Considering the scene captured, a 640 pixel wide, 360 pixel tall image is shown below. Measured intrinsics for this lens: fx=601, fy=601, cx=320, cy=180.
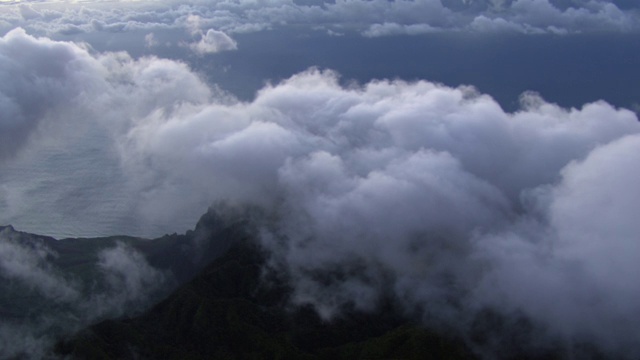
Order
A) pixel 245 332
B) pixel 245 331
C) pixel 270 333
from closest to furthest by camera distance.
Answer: pixel 245 332 < pixel 245 331 < pixel 270 333

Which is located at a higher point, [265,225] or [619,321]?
[265,225]

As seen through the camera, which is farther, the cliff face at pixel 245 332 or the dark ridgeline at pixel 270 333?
the cliff face at pixel 245 332

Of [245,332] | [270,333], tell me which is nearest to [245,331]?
[245,332]

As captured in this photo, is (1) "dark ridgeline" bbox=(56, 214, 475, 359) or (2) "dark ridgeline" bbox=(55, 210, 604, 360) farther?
(1) "dark ridgeline" bbox=(56, 214, 475, 359)

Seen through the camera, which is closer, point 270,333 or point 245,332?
point 245,332

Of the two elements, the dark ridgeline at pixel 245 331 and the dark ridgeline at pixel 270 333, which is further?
the dark ridgeline at pixel 245 331

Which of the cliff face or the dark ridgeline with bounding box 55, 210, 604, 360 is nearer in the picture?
the dark ridgeline with bounding box 55, 210, 604, 360

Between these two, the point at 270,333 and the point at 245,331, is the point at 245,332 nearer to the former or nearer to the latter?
the point at 245,331

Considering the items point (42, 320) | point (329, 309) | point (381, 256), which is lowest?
point (42, 320)

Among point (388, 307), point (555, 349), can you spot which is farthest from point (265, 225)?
point (555, 349)

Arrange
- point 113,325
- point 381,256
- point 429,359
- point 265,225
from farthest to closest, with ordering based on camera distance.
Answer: point 265,225
point 381,256
point 113,325
point 429,359

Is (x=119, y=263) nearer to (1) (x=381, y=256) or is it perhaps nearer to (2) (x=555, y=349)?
(1) (x=381, y=256)
